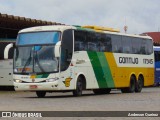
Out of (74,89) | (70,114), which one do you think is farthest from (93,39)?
(70,114)

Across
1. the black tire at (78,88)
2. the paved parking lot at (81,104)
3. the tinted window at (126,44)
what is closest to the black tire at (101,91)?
the tinted window at (126,44)

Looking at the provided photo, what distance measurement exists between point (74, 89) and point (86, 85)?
4.01ft

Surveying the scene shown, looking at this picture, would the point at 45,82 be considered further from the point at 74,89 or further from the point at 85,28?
the point at 85,28

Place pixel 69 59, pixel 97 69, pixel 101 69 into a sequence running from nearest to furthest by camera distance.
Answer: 1. pixel 69 59
2. pixel 97 69
3. pixel 101 69

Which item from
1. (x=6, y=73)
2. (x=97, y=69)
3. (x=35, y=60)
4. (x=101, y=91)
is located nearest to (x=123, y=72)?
(x=101, y=91)

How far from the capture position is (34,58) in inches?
974

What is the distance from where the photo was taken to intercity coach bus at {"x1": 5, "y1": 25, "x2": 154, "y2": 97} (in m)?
24.5

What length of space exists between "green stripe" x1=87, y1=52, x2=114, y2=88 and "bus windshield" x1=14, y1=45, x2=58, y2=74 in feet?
8.99

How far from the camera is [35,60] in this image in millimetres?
24734

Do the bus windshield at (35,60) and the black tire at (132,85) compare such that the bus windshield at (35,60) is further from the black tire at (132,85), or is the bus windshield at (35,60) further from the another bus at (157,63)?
the another bus at (157,63)

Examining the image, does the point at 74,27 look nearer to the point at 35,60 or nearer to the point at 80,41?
the point at 80,41

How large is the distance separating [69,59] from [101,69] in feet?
11.3

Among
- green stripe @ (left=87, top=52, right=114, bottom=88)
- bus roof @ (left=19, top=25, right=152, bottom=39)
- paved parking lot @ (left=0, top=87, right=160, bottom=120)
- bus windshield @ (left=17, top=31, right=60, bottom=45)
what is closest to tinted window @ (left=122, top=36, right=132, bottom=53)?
bus roof @ (left=19, top=25, right=152, bottom=39)

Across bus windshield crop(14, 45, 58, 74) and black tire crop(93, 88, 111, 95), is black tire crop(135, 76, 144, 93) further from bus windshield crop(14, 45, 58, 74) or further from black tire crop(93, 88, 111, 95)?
bus windshield crop(14, 45, 58, 74)
